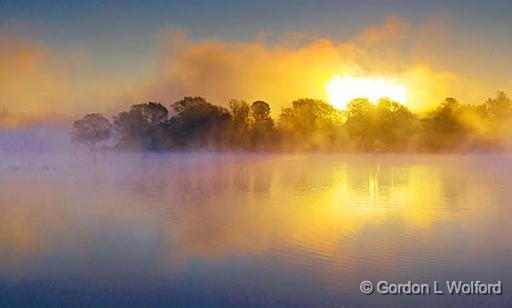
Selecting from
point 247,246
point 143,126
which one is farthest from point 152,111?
point 247,246

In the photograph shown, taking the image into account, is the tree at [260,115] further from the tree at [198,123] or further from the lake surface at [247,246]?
the lake surface at [247,246]

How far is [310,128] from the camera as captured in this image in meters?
35.5

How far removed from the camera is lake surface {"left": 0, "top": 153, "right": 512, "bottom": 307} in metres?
4.80

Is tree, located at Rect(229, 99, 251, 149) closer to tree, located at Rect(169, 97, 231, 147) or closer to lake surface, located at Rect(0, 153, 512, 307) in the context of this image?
tree, located at Rect(169, 97, 231, 147)

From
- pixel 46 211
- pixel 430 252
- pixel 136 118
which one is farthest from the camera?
pixel 136 118

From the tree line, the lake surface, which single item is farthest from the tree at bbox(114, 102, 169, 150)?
the lake surface

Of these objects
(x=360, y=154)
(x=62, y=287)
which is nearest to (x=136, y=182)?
(x=62, y=287)

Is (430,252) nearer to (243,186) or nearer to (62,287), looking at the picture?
(62,287)

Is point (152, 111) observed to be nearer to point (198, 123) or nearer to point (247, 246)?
point (198, 123)

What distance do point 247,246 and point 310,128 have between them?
2934cm

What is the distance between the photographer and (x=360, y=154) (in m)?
34.3

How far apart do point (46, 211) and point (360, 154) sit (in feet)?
88.3

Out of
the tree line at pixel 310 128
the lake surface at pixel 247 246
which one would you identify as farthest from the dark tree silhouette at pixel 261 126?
the lake surface at pixel 247 246

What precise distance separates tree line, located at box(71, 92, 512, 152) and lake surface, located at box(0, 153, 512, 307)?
812 inches
